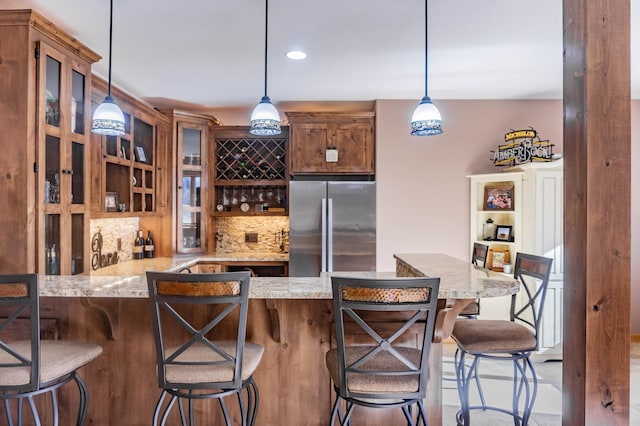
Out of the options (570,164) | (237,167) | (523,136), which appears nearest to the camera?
(570,164)

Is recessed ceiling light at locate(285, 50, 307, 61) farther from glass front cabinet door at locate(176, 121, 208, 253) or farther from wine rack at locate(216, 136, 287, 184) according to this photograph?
glass front cabinet door at locate(176, 121, 208, 253)

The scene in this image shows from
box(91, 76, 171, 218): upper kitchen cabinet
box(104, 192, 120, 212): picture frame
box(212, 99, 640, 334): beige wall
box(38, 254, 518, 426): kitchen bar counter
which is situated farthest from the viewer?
box(212, 99, 640, 334): beige wall

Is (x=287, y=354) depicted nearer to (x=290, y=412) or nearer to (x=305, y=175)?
(x=290, y=412)

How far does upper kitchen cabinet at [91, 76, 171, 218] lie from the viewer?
11.7 feet

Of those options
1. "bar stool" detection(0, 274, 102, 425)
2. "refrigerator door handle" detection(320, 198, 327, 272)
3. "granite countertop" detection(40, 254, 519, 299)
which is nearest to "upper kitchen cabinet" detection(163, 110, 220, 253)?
"refrigerator door handle" detection(320, 198, 327, 272)

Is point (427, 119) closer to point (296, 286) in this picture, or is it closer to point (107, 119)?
point (296, 286)

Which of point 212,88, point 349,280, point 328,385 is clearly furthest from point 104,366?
point 212,88

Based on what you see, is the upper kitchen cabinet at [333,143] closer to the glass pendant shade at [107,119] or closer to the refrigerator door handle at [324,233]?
the refrigerator door handle at [324,233]

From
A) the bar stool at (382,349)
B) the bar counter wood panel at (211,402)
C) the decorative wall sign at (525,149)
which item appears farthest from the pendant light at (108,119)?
the decorative wall sign at (525,149)

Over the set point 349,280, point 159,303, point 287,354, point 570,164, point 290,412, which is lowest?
point 290,412

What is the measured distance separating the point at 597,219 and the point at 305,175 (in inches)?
138

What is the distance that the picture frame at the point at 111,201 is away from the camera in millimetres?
3758

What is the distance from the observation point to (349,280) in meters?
1.67

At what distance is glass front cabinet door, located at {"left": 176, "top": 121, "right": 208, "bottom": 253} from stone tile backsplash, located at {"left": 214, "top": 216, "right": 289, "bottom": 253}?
1.24 ft
